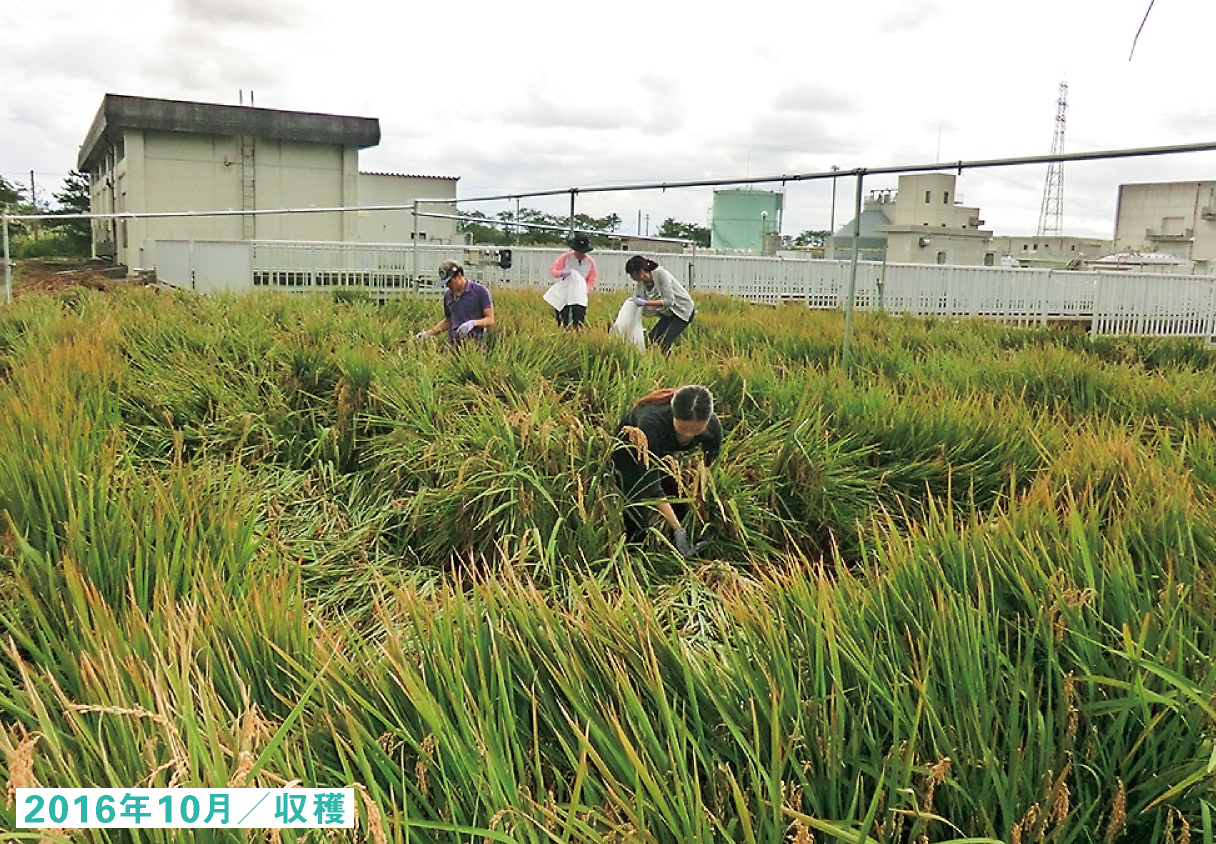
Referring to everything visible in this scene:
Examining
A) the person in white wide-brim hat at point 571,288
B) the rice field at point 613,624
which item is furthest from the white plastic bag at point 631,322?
A: the rice field at point 613,624

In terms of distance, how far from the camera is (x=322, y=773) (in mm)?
1843

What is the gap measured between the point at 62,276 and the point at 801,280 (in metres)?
18.2

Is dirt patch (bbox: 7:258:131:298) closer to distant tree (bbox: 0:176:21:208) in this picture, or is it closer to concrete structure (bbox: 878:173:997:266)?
distant tree (bbox: 0:176:21:208)

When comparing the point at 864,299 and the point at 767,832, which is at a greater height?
the point at 864,299

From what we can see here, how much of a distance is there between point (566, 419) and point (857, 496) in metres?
1.52

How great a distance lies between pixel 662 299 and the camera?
7762 millimetres

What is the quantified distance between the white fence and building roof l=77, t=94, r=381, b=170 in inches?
432

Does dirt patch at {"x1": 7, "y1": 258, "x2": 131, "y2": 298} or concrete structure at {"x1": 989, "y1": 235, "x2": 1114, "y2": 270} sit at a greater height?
concrete structure at {"x1": 989, "y1": 235, "x2": 1114, "y2": 270}

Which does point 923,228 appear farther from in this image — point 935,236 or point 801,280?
point 801,280

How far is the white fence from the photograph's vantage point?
1576cm

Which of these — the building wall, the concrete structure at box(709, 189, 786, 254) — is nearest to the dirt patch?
the building wall

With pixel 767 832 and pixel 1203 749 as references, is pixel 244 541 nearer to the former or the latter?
pixel 767 832

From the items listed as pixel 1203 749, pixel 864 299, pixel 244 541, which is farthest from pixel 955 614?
pixel 864 299

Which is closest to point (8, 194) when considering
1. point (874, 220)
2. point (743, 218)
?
point (743, 218)
